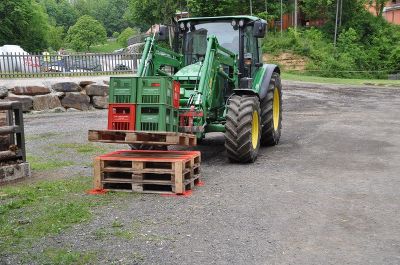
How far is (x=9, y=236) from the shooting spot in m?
5.32

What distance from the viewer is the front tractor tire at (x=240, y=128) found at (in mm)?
8500

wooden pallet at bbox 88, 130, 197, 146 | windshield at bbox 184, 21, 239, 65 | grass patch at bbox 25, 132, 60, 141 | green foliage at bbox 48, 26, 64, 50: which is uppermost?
green foliage at bbox 48, 26, 64, 50

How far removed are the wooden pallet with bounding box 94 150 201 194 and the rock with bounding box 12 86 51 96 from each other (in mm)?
11838

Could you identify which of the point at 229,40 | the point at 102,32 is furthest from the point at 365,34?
the point at 102,32

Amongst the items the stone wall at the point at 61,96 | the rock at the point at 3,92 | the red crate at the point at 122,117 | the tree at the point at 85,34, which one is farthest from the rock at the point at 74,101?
the tree at the point at 85,34

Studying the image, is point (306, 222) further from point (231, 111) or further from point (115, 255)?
point (231, 111)

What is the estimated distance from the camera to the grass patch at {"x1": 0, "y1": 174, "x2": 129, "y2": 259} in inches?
209

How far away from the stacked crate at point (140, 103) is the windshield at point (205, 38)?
111 inches

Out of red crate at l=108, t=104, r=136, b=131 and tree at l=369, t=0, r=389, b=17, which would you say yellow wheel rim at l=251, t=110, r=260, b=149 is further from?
tree at l=369, t=0, r=389, b=17

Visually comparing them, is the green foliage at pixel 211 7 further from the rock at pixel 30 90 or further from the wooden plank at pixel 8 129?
the wooden plank at pixel 8 129

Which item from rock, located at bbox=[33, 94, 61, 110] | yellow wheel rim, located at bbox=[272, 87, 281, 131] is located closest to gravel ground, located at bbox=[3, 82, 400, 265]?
yellow wheel rim, located at bbox=[272, 87, 281, 131]

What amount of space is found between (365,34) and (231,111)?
151 ft

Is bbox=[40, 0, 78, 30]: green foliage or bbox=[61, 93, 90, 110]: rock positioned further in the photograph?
bbox=[40, 0, 78, 30]: green foliage

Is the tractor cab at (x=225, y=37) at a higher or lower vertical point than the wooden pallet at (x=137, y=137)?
higher
